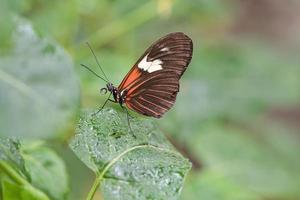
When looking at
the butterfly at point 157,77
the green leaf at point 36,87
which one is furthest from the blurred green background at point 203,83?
the butterfly at point 157,77

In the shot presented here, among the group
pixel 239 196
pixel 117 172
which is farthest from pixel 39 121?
pixel 239 196

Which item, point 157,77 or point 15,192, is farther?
point 157,77

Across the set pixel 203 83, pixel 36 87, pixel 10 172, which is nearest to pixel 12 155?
pixel 10 172

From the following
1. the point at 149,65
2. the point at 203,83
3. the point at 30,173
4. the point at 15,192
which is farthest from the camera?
the point at 203,83

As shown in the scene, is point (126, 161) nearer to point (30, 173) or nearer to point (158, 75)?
point (30, 173)

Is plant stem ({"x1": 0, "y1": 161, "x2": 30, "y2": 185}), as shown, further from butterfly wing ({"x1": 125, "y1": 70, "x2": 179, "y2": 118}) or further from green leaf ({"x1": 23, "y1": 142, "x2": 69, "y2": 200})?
butterfly wing ({"x1": 125, "y1": 70, "x2": 179, "y2": 118})

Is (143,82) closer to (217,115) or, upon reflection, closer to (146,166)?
(146,166)
